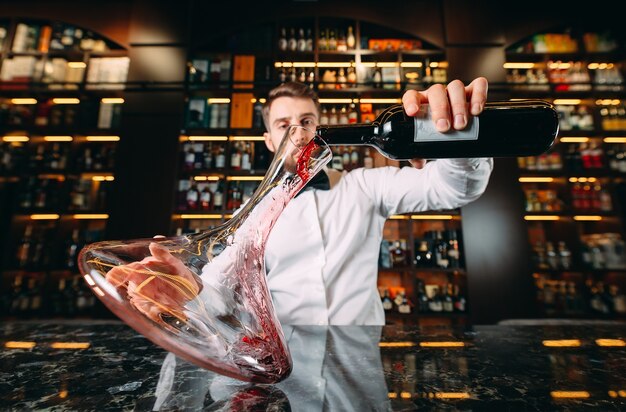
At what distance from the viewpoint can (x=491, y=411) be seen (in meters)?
0.30

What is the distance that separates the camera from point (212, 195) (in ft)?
8.64

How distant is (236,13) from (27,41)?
1968 millimetres

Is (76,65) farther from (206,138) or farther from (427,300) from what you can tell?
(427,300)

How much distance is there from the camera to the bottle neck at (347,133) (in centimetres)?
51

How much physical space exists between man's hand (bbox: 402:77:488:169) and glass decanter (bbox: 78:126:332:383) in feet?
0.60

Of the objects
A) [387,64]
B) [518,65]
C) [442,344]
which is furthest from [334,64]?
[442,344]

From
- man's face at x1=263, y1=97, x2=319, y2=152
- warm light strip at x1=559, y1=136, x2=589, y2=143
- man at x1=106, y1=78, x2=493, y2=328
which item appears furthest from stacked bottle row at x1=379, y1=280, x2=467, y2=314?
man's face at x1=263, y1=97, x2=319, y2=152

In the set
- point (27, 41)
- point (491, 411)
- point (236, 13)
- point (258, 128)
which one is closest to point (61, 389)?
point (491, 411)

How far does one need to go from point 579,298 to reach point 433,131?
2.91m

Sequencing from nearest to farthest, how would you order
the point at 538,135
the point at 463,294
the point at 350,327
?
the point at 538,135, the point at 350,327, the point at 463,294

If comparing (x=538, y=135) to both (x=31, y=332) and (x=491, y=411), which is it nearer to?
(x=491, y=411)

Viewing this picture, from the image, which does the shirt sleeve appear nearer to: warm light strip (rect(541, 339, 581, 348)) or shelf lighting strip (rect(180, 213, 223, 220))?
warm light strip (rect(541, 339, 581, 348))

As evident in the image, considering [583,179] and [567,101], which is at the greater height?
[567,101]

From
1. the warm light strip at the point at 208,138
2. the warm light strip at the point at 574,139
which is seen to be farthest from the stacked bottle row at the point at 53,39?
the warm light strip at the point at 574,139
